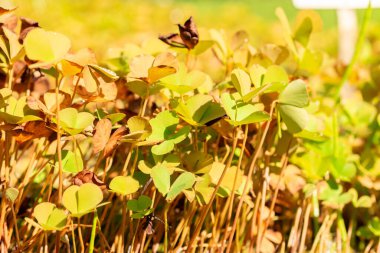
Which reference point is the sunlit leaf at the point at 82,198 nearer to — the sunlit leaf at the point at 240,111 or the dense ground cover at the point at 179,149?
the dense ground cover at the point at 179,149

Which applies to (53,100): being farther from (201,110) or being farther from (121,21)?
(121,21)

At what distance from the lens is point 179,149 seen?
778 mm

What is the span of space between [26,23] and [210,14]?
5.59 metres

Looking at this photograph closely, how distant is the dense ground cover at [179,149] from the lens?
0.65 meters

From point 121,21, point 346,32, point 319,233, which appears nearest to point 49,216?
point 319,233

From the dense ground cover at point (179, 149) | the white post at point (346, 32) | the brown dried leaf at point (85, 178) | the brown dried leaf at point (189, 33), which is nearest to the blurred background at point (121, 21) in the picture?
the white post at point (346, 32)

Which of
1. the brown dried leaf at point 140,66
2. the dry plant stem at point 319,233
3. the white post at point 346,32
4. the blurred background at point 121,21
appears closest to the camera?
the brown dried leaf at point 140,66

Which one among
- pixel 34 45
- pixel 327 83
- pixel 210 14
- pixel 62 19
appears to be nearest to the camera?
pixel 34 45

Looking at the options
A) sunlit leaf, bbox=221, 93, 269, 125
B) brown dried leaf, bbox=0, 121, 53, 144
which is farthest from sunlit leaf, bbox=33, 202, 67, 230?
sunlit leaf, bbox=221, 93, 269, 125

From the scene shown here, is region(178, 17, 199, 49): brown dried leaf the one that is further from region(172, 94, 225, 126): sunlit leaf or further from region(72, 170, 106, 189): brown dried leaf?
region(72, 170, 106, 189): brown dried leaf

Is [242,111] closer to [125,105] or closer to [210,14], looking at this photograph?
[125,105]

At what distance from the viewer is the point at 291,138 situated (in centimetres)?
83

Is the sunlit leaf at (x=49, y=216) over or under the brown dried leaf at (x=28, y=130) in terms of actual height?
under

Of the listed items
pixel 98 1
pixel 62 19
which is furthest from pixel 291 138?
pixel 98 1
